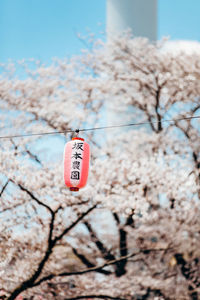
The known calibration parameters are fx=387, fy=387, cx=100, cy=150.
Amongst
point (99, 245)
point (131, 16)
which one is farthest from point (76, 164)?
point (131, 16)

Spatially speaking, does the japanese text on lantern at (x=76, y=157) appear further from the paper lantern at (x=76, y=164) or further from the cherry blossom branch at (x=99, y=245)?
the cherry blossom branch at (x=99, y=245)

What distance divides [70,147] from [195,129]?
21.6ft

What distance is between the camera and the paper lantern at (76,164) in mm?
7199

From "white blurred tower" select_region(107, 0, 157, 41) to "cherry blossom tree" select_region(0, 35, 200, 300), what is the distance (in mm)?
9041

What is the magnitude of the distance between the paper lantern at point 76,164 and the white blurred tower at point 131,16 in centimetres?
1813

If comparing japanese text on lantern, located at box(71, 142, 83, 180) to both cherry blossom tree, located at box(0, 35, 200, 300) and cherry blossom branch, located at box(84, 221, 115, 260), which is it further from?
cherry blossom branch, located at box(84, 221, 115, 260)

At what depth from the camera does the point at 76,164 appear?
7.26 m

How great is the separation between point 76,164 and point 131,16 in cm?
1912

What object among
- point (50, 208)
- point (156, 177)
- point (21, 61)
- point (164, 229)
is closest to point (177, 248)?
point (164, 229)

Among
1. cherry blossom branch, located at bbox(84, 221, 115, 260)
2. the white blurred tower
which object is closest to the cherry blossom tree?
cherry blossom branch, located at bbox(84, 221, 115, 260)

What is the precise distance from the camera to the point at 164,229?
11.2 meters

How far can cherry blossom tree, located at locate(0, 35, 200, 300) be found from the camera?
339 inches

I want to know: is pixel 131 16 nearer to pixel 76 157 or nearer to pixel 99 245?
pixel 99 245

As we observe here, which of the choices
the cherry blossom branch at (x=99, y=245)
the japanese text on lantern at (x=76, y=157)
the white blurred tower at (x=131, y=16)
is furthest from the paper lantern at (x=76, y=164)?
the white blurred tower at (x=131, y=16)
